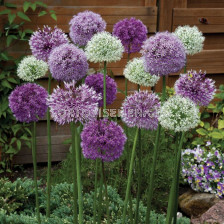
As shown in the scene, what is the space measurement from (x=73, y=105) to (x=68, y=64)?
241 millimetres

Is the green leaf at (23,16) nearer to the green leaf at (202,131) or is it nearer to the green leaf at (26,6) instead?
the green leaf at (26,6)

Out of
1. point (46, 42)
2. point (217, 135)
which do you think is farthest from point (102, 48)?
point (217, 135)

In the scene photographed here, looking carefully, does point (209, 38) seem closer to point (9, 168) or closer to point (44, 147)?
point (44, 147)

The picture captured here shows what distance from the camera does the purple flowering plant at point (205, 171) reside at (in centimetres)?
333

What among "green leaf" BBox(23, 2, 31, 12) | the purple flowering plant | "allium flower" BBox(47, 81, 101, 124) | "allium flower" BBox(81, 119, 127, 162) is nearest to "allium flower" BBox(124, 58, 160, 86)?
"allium flower" BBox(81, 119, 127, 162)

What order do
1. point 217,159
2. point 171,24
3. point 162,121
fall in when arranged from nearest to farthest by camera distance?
point 162,121 < point 217,159 < point 171,24

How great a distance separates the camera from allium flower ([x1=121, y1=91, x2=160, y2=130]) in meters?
1.61

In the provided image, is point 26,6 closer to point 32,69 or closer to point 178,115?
point 32,69

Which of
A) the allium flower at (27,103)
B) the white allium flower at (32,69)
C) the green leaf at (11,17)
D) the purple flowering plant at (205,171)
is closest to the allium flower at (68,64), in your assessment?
the allium flower at (27,103)

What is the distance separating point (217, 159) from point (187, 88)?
1976 millimetres

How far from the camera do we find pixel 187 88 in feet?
5.26

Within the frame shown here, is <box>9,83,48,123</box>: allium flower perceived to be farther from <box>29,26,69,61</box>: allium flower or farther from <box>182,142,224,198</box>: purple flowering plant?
<box>182,142,224,198</box>: purple flowering plant

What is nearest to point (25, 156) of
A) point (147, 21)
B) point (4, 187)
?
point (4, 187)

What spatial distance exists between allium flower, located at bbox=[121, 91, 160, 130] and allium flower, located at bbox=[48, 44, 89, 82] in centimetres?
22
